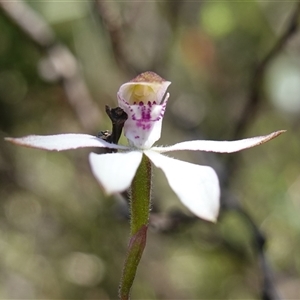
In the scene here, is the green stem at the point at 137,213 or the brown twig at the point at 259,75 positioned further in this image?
the brown twig at the point at 259,75

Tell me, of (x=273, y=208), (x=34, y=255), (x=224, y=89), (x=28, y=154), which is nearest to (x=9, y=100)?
(x=28, y=154)

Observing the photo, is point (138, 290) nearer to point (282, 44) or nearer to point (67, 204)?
point (67, 204)

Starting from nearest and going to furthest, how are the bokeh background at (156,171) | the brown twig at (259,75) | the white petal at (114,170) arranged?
1. the white petal at (114,170)
2. the brown twig at (259,75)
3. the bokeh background at (156,171)

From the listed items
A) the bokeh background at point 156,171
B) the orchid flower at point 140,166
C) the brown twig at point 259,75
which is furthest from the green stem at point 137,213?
the bokeh background at point 156,171

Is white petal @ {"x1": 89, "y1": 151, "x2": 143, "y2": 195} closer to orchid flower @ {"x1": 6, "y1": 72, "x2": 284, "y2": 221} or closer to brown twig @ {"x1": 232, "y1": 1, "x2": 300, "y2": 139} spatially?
orchid flower @ {"x1": 6, "y1": 72, "x2": 284, "y2": 221}

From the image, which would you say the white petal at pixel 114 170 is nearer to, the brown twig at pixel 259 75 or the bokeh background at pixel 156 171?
the brown twig at pixel 259 75

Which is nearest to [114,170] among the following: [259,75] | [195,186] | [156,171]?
[195,186]
